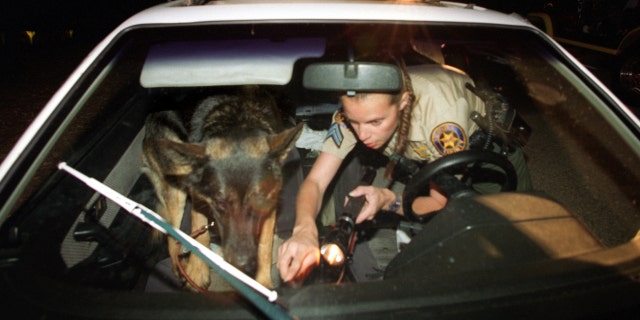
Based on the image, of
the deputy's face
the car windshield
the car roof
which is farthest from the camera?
the deputy's face

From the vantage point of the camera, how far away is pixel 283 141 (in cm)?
235

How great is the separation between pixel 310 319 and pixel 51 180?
4.66ft

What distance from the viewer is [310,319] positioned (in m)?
1.01

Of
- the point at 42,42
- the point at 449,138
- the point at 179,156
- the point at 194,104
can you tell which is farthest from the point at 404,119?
the point at 42,42

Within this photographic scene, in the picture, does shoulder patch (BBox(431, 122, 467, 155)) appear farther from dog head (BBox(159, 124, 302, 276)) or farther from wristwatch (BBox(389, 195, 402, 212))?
dog head (BBox(159, 124, 302, 276))

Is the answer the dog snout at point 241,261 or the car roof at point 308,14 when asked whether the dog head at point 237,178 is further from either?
the car roof at point 308,14

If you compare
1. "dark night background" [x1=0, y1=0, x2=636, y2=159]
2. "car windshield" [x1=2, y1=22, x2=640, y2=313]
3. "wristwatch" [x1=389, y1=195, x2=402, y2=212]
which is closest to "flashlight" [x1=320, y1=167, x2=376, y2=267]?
"car windshield" [x1=2, y1=22, x2=640, y2=313]

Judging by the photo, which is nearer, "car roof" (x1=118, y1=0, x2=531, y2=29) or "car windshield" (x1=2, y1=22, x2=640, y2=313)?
"car windshield" (x1=2, y1=22, x2=640, y2=313)

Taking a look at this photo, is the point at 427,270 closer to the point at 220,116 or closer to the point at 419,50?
the point at 419,50

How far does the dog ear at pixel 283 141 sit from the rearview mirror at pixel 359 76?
0.62 meters

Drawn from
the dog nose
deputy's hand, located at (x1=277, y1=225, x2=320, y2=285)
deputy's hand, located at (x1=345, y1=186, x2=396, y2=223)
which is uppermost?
deputy's hand, located at (x1=345, y1=186, x2=396, y2=223)

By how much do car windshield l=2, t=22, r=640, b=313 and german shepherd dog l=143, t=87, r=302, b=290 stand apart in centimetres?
16

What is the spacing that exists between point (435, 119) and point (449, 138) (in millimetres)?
238

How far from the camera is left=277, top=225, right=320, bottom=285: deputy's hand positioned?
1.73 metres
